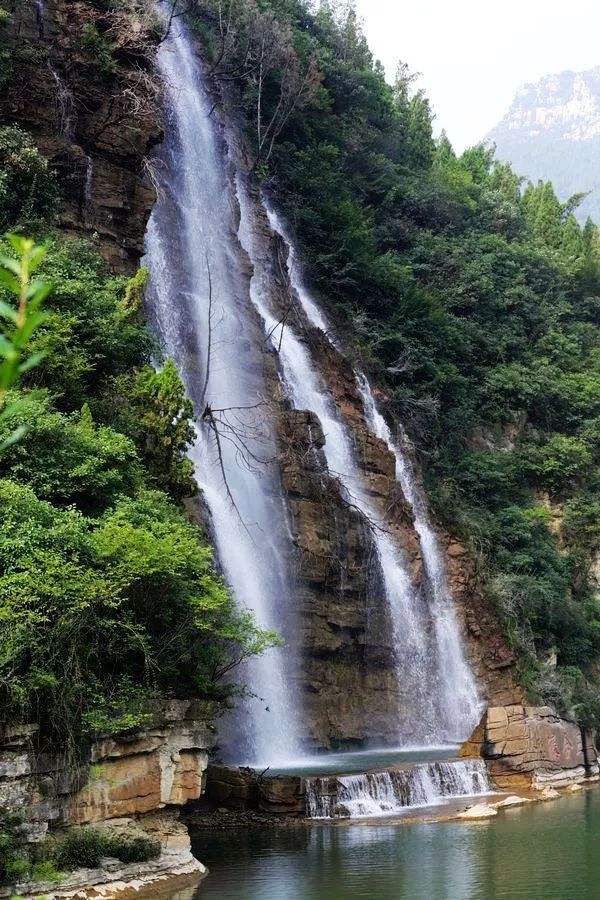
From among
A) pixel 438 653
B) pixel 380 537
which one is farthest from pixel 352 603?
pixel 438 653

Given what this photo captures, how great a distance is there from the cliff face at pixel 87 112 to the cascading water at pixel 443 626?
10.8 metres

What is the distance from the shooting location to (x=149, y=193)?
26797 millimetres

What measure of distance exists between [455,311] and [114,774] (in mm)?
31238

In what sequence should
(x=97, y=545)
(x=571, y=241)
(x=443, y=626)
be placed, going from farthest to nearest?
1. (x=571, y=241)
2. (x=443, y=626)
3. (x=97, y=545)

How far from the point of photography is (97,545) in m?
14.6

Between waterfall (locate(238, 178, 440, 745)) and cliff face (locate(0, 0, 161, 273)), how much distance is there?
6.31 metres

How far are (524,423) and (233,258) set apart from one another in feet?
45.3

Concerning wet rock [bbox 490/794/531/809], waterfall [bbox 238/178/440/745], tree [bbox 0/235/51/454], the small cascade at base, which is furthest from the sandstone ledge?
waterfall [bbox 238/178/440/745]

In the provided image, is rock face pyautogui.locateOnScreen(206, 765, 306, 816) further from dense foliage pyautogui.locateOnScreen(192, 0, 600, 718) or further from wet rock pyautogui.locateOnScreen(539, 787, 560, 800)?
dense foliage pyautogui.locateOnScreen(192, 0, 600, 718)

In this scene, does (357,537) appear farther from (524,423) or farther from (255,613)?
(524,423)

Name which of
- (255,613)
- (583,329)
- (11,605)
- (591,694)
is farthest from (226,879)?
(583,329)

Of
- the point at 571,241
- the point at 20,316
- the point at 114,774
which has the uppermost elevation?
the point at 571,241

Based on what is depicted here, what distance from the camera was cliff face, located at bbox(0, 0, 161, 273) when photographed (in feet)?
81.1

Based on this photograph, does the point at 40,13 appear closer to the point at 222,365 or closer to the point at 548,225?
the point at 222,365
